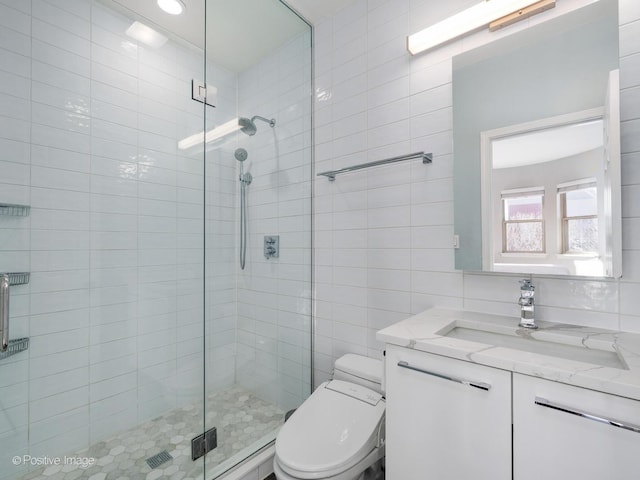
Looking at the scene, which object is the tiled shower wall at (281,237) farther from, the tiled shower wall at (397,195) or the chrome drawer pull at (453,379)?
the chrome drawer pull at (453,379)

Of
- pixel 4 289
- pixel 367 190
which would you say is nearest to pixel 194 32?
pixel 367 190

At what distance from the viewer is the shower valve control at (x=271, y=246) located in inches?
73.3

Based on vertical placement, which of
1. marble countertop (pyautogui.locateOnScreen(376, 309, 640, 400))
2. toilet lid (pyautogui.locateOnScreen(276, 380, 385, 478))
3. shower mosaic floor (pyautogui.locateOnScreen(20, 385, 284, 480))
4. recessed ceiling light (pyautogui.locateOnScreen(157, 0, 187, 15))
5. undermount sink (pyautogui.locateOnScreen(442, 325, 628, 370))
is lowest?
shower mosaic floor (pyautogui.locateOnScreen(20, 385, 284, 480))

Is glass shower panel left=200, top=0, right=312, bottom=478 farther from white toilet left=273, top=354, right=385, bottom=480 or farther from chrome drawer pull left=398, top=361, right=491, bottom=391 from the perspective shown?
chrome drawer pull left=398, top=361, right=491, bottom=391

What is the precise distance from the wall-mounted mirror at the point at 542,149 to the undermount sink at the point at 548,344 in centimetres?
25

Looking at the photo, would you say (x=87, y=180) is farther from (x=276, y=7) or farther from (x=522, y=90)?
(x=522, y=90)

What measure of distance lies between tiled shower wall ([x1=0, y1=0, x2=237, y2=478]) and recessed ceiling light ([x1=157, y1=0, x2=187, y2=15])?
8.1 inches

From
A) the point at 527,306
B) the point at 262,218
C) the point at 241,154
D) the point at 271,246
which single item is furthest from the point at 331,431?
the point at 241,154

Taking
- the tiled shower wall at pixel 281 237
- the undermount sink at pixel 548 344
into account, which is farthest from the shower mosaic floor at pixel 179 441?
the undermount sink at pixel 548 344

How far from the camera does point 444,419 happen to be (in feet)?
2.98

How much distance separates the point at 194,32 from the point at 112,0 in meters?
0.42

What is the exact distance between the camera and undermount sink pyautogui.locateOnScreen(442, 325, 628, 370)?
0.91 meters

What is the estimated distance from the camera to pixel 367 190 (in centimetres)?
165

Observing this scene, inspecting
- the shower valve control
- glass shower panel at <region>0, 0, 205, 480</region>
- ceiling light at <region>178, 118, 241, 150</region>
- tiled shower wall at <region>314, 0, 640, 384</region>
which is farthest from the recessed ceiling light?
the shower valve control
